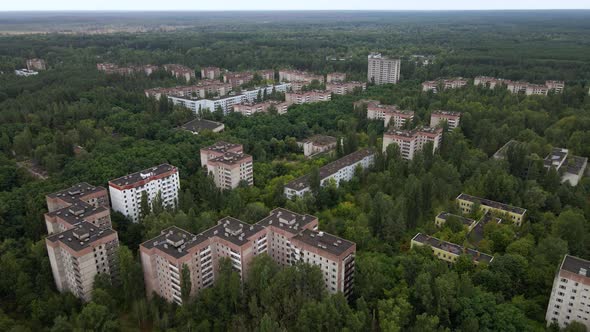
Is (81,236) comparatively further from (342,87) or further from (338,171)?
(342,87)

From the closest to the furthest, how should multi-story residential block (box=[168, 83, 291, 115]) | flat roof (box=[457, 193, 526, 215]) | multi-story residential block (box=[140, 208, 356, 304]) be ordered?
multi-story residential block (box=[140, 208, 356, 304]) < flat roof (box=[457, 193, 526, 215]) < multi-story residential block (box=[168, 83, 291, 115])

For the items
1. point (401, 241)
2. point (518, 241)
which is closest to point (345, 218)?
point (401, 241)

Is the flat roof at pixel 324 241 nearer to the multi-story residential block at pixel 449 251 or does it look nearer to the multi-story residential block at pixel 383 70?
the multi-story residential block at pixel 449 251

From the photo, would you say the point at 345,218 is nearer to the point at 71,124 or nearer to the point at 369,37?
the point at 71,124

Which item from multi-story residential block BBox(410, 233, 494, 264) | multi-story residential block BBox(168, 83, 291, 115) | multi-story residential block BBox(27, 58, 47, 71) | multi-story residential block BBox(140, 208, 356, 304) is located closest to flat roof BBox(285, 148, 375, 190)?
multi-story residential block BBox(140, 208, 356, 304)

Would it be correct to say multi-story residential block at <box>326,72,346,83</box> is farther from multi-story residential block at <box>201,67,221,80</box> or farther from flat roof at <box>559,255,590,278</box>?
flat roof at <box>559,255,590,278</box>

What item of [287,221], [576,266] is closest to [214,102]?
[287,221]

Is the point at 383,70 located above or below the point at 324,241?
above
